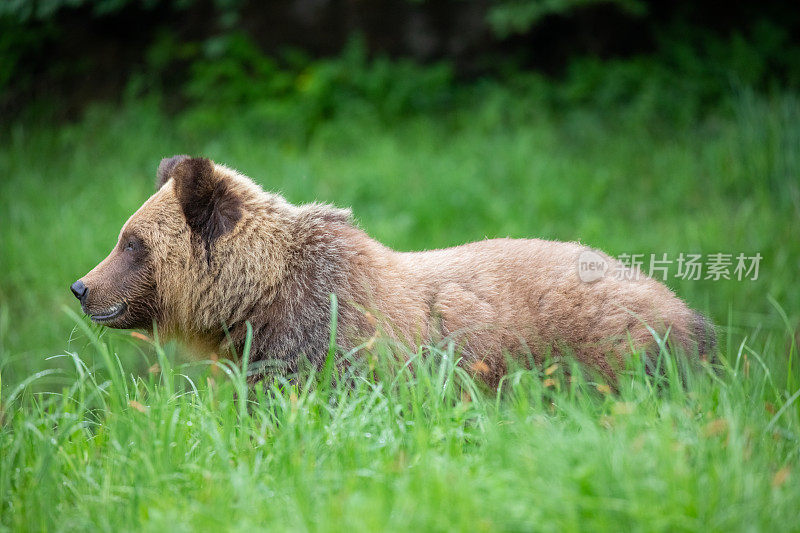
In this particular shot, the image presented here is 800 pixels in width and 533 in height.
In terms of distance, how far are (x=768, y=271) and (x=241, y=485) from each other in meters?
5.95

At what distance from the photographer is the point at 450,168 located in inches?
358

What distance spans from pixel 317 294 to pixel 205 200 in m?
0.81

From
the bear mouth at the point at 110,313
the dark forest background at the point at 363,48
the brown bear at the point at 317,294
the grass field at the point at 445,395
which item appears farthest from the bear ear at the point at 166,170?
the dark forest background at the point at 363,48

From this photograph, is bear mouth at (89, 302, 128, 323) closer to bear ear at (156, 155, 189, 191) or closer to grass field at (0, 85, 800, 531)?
grass field at (0, 85, 800, 531)

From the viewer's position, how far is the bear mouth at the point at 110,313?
412cm

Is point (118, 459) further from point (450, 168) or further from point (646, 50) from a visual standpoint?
point (646, 50)

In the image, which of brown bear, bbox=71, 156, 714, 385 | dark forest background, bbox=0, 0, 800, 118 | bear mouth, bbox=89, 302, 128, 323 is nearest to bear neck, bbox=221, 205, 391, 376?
brown bear, bbox=71, 156, 714, 385

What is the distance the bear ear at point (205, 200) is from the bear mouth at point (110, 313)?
0.57 meters

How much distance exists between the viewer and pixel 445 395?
11.9 ft

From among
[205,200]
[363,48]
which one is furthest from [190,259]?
[363,48]

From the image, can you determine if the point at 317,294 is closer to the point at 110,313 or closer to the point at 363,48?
the point at 110,313

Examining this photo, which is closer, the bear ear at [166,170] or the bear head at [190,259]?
the bear head at [190,259]

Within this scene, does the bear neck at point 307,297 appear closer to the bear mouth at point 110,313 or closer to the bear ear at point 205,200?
the bear ear at point 205,200

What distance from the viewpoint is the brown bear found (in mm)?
4020
